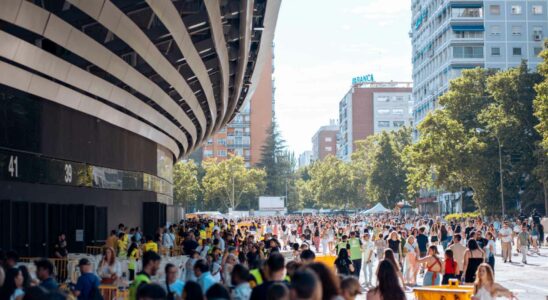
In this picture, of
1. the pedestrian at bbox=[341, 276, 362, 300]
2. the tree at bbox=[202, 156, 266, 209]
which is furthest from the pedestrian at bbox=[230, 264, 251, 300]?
the tree at bbox=[202, 156, 266, 209]

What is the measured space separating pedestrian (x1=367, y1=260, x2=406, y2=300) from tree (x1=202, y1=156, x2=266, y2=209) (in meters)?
119

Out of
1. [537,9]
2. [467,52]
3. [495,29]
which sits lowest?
[467,52]

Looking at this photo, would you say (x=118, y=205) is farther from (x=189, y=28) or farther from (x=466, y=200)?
(x=466, y=200)

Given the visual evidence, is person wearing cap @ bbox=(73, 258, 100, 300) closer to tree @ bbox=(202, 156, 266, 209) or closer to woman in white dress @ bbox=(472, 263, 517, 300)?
woman in white dress @ bbox=(472, 263, 517, 300)

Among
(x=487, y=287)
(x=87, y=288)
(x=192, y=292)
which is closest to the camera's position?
(x=192, y=292)

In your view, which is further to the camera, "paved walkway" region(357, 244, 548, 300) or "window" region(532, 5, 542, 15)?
"window" region(532, 5, 542, 15)

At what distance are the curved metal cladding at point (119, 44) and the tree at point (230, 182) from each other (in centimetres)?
9663

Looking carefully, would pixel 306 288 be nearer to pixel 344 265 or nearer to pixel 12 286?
pixel 12 286

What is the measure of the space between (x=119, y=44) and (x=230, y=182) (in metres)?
108

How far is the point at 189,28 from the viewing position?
24891 millimetres

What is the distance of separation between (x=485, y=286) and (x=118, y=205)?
2527cm

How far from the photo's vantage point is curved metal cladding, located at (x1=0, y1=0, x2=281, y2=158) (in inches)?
754

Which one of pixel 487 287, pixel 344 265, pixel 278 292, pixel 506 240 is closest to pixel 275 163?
pixel 506 240

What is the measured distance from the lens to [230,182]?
435 ft
